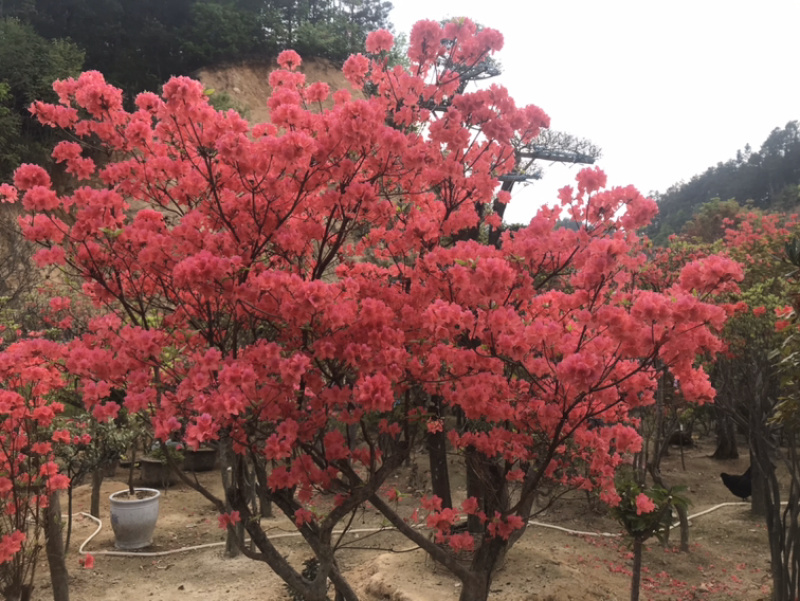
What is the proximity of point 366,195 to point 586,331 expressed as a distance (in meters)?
1.20

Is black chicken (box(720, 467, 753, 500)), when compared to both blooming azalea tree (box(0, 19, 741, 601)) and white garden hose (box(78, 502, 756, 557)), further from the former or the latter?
blooming azalea tree (box(0, 19, 741, 601))

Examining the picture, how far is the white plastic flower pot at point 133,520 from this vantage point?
20.8 ft

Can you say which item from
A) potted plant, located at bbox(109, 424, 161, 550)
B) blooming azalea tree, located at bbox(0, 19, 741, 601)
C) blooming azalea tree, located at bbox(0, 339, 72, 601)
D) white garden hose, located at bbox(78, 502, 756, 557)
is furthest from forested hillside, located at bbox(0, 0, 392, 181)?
blooming azalea tree, located at bbox(0, 19, 741, 601)

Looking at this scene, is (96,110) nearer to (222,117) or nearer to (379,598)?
(222,117)

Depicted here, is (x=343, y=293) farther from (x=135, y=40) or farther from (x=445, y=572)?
(x=135, y=40)

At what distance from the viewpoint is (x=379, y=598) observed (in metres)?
4.99

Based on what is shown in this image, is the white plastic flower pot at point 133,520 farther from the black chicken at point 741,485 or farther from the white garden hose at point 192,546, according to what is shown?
the black chicken at point 741,485

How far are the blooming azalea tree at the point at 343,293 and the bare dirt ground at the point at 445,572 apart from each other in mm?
1827

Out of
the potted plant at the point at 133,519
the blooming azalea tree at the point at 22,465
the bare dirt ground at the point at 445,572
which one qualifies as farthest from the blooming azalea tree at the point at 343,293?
the potted plant at the point at 133,519

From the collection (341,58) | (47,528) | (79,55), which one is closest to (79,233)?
(47,528)

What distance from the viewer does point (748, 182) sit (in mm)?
28781

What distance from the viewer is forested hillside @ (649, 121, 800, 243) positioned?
89.1 feet

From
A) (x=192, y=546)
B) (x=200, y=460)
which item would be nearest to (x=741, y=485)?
(x=192, y=546)

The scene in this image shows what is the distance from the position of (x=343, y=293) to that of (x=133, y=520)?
16.7ft
